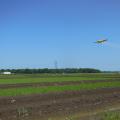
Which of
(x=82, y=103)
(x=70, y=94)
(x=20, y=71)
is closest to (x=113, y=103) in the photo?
(x=82, y=103)

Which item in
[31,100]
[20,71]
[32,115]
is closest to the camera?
[32,115]

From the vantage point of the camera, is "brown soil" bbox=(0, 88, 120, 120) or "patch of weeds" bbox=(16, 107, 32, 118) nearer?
"patch of weeds" bbox=(16, 107, 32, 118)

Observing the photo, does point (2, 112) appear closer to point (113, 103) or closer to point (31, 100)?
point (31, 100)

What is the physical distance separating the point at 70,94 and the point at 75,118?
38.2 feet

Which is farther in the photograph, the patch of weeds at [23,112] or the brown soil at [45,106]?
the brown soil at [45,106]

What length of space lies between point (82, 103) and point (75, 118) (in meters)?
6.38

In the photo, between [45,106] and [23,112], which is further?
[45,106]

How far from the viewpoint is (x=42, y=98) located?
25969 mm

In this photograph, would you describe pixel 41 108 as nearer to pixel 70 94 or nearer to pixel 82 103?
pixel 82 103

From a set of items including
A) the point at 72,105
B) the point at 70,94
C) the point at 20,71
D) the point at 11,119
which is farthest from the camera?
the point at 20,71

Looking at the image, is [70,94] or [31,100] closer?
[31,100]

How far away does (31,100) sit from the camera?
81.5 feet

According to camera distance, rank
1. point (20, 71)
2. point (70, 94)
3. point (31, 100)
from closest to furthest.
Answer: point (31, 100), point (70, 94), point (20, 71)

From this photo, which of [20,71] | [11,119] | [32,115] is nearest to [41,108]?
[32,115]
